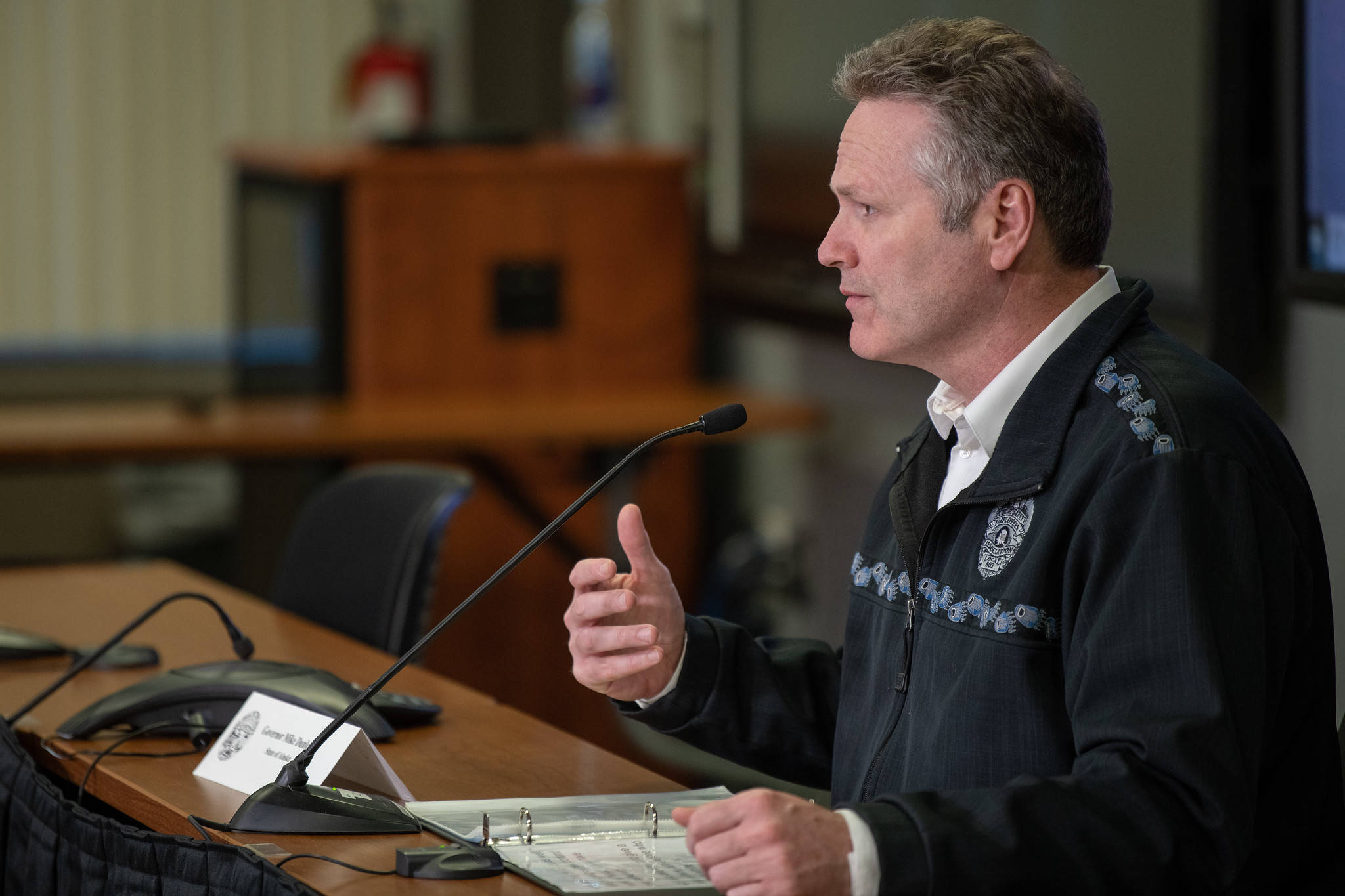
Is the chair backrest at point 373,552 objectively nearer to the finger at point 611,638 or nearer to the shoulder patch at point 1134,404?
the finger at point 611,638

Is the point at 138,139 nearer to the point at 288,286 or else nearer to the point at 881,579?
the point at 288,286

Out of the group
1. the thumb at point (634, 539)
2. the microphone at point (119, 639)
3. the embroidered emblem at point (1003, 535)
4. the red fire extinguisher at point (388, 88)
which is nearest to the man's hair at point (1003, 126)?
the embroidered emblem at point (1003, 535)

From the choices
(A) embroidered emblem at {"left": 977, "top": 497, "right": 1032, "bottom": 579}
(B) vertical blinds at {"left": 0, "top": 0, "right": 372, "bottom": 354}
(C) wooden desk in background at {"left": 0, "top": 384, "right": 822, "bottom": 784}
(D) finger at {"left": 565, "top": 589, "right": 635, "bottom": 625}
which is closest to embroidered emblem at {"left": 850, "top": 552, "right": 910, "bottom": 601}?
(A) embroidered emblem at {"left": 977, "top": 497, "right": 1032, "bottom": 579}

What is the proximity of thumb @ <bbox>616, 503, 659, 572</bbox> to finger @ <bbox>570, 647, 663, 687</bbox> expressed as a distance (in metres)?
0.09

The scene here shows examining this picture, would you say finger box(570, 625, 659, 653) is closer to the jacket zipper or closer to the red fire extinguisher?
the jacket zipper

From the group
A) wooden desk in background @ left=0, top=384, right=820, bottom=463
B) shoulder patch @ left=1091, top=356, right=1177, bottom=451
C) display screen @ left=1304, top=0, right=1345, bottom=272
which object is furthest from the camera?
wooden desk in background @ left=0, top=384, right=820, bottom=463

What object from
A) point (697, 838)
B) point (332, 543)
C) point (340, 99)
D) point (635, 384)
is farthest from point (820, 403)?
point (697, 838)

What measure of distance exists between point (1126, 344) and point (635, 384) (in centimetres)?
300

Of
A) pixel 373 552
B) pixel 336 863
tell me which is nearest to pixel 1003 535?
pixel 336 863

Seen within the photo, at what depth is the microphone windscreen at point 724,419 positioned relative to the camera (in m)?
1.52

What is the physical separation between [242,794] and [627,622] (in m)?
0.39

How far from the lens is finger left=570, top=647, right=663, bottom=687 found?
1.51m

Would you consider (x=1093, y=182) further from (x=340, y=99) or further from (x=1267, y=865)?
(x=340, y=99)

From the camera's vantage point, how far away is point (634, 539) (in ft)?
5.12
